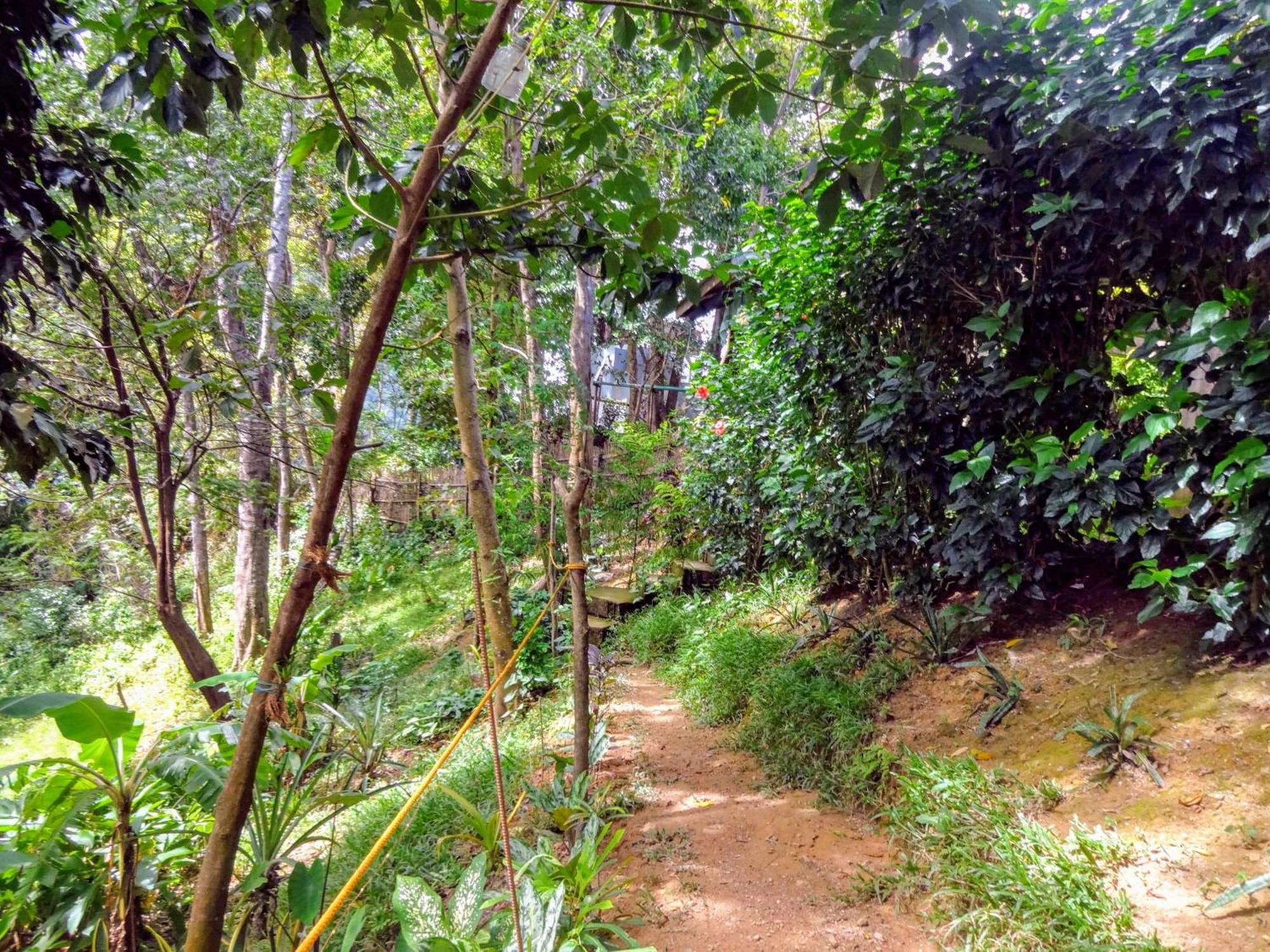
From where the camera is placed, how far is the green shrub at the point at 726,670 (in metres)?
3.47

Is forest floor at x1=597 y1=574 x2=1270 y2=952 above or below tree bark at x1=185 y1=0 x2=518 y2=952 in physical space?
below

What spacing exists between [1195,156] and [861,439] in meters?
1.59

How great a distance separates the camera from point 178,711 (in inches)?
250

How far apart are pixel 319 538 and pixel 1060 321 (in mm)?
2991

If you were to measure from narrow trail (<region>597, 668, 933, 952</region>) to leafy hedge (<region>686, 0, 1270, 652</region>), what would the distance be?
131 cm

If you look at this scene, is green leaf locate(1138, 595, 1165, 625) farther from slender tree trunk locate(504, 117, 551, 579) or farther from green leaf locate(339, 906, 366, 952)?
slender tree trunk locate(504, 117, 551, 579)

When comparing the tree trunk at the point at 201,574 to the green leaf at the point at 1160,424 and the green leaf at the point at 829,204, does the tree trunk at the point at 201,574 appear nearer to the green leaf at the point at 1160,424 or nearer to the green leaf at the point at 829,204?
the green leaf at the point at 829,204

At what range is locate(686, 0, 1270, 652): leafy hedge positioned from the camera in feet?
6.31

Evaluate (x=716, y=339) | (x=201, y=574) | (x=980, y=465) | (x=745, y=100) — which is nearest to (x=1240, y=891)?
(x=980, y=465)

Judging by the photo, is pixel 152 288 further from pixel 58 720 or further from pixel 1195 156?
pixel 1195 156

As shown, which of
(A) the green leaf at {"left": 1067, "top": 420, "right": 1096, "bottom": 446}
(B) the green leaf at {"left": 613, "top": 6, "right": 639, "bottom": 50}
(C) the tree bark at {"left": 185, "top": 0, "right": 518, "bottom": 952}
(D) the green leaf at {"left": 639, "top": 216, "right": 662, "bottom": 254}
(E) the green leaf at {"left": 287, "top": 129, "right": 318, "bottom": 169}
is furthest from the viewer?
A: (A) the green leaf at {"left": 1067, "top": 420, "right": 1096, "bottom": 446}

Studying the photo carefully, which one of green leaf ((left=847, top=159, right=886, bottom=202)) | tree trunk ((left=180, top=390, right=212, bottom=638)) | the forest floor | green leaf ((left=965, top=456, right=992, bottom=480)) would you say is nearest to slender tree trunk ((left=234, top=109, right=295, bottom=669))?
tree trunk ((left=180, top=390, right=212, bottom=638))

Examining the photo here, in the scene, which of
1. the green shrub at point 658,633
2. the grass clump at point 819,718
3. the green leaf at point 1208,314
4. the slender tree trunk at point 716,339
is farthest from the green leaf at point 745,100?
the slender tree trunk at point 716,339

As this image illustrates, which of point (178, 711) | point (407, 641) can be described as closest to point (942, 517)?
point (407, 641)
